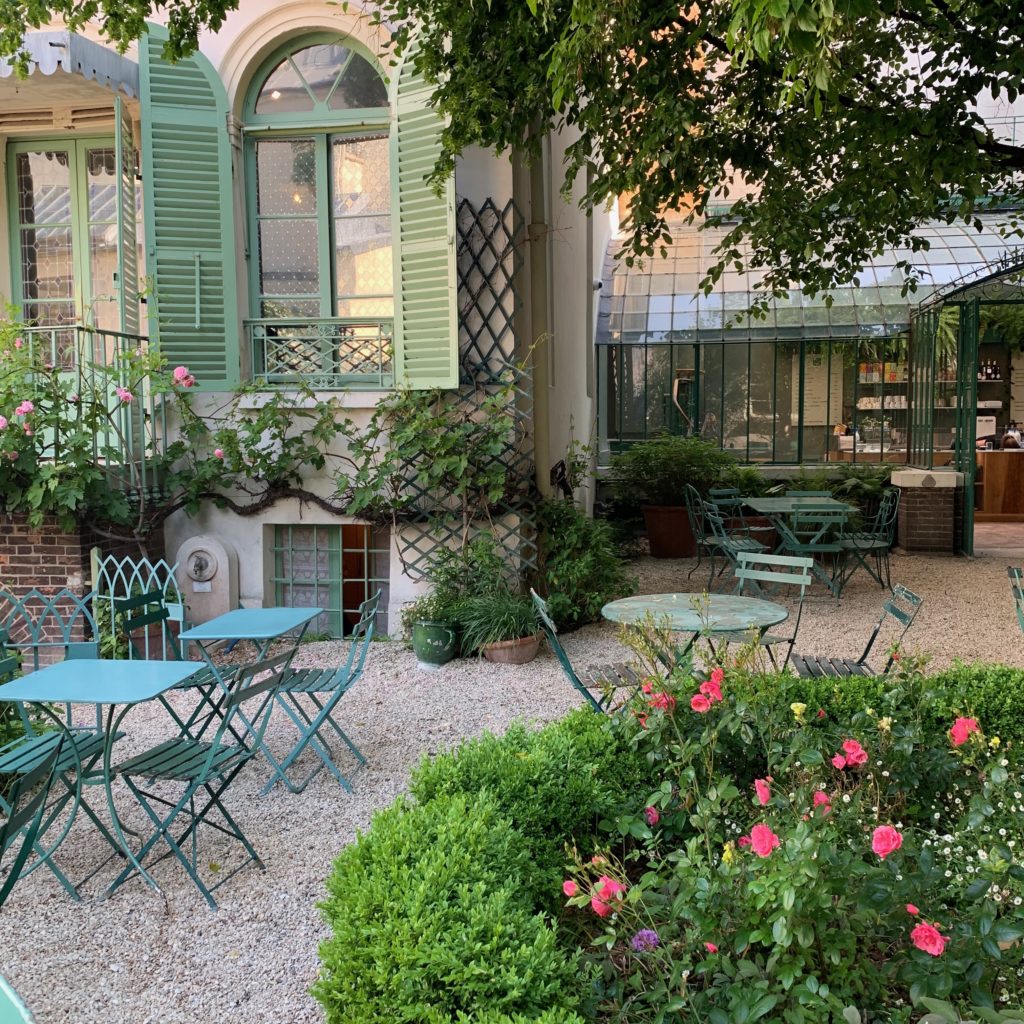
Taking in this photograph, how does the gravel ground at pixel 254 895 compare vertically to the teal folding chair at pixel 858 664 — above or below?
below

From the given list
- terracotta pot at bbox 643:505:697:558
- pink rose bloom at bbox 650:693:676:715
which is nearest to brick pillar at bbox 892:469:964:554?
terracotta pot at bbox 643:505:697:558

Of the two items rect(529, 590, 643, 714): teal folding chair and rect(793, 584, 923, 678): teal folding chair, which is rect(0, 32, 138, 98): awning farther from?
rect(793, 584, 923, 678): teal folding chair

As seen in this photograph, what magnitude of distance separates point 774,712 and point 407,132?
18.7ft

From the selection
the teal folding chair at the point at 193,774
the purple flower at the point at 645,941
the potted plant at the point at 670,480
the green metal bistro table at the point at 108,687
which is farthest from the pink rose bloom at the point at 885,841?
the potted plant at the point at 670,480

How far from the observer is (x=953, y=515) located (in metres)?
11.5

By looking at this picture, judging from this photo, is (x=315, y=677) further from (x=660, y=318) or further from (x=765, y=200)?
(x=660, y=318)

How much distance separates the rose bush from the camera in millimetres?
2131

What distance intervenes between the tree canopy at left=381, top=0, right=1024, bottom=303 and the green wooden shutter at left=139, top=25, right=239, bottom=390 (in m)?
2.03

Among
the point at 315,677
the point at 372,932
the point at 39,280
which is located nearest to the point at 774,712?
the point at 372,932

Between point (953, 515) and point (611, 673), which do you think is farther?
point (953, 515)

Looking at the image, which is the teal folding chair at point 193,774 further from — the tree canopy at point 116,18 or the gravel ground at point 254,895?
the tree canopy at point 116,18

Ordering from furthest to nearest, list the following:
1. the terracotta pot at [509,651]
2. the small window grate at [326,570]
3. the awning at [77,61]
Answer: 1. the small window grate at [326,570]
2. the terracotta pot at [509,651]
3. the awning at [77,61]

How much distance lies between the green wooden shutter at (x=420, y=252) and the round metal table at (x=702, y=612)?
9.13 feet

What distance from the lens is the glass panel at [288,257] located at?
25.7ft
